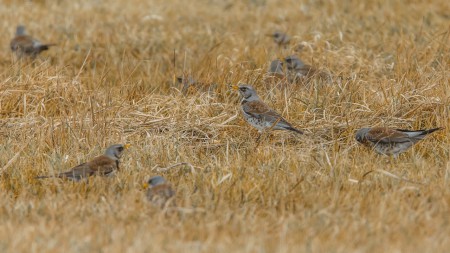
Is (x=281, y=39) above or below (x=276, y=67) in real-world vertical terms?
below

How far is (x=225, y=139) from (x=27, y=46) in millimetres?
4393

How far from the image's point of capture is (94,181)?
5.87m

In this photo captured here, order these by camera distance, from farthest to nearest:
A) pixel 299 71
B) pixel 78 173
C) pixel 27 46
→ pixel 27 46
pixel 299 71
pixel 78 173

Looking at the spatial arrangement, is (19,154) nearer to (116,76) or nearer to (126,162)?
(126,162)

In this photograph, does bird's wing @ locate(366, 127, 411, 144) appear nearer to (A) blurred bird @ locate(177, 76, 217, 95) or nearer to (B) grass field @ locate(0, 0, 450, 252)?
(B) grass field @ locate(0, 0, 450, 252)

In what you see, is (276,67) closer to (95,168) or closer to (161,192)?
(95,168)

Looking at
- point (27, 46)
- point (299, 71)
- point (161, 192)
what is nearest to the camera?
point (161, 192)

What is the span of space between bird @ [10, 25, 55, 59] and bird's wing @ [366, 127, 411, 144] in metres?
5.39

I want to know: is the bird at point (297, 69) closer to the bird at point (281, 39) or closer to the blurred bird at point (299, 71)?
the blurred bird at point (299, 71)

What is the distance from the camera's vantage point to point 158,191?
5.41m

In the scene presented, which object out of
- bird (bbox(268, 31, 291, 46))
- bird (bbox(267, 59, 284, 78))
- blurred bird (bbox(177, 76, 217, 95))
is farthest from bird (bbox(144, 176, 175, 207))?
bird (bbox(268, 31, 291, 46))

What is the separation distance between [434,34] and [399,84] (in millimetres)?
3053

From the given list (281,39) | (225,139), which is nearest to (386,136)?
(225,139)

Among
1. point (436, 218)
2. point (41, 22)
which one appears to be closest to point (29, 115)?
point (436, 218)
